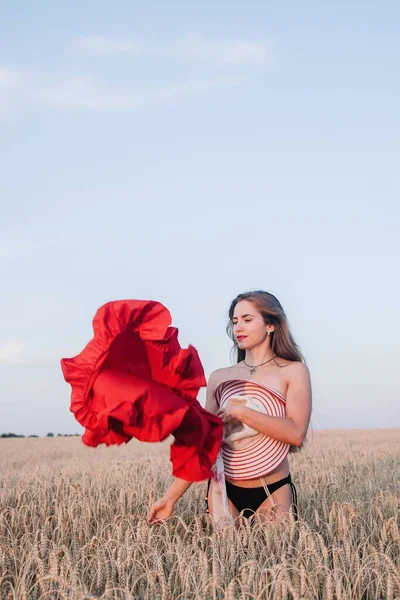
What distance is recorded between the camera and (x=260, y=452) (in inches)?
162

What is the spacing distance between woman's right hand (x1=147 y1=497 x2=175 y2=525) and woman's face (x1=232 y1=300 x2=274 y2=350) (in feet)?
3.16

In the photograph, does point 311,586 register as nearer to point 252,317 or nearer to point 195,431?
point 195,431

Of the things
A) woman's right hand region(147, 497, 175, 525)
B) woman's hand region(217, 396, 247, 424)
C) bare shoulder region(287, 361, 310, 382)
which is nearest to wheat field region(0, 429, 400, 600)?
woman's right hand region(147, 497, 175, 525)

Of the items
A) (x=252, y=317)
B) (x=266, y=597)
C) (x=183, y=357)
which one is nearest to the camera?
(x=266, y=597)

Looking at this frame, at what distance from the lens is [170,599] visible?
9.64ft

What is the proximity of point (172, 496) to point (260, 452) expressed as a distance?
535mm

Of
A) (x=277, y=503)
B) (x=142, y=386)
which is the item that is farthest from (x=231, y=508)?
(x=142, y=386)

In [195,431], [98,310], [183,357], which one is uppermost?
[98,310]

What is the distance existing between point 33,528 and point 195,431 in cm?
156

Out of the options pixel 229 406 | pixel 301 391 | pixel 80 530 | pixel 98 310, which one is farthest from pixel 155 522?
pixel 98 310

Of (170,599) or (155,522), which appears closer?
(170,599)

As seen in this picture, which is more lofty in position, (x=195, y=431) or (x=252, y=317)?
(x=252, y=317)

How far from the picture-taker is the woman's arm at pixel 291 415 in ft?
12.7

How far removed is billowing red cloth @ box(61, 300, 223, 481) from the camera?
10.8 feet
